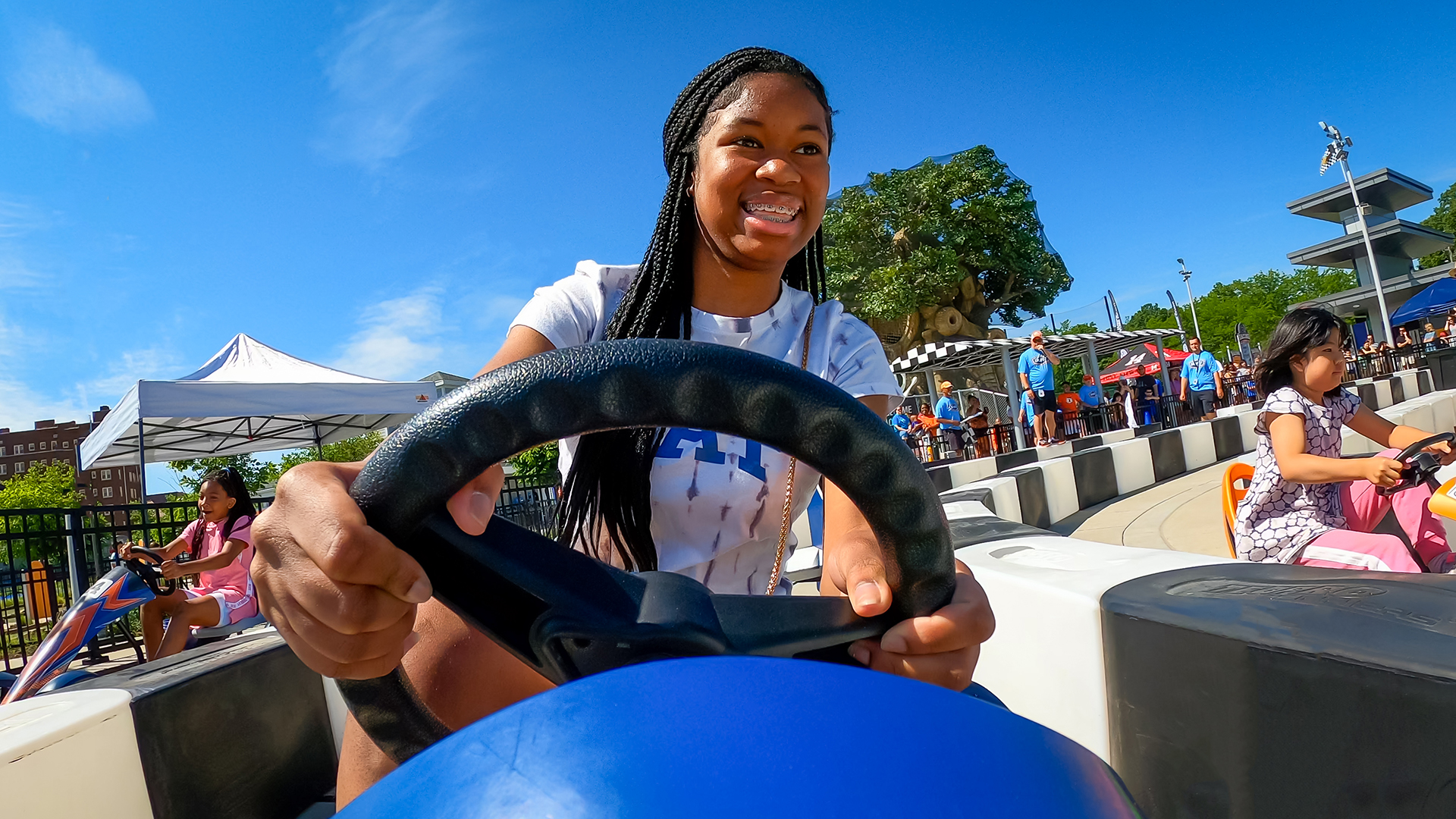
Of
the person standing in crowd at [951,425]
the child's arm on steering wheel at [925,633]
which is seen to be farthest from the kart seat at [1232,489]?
the person standing in crowd at [951,425]

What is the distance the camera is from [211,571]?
15.7 ft

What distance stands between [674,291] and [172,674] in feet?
3.43

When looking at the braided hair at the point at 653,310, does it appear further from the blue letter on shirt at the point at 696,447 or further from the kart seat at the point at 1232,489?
the kart seat at the point at 1232,489

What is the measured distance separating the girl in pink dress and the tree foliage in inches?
2339

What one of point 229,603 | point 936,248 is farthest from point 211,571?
point 936,248

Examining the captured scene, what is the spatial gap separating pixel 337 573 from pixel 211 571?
5.19 m

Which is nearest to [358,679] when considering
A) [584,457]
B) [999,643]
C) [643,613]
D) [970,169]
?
[643,613]

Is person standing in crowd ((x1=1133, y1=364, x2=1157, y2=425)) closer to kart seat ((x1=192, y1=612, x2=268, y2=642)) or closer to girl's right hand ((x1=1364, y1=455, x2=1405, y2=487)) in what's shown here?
girl's right hand ((x1=1364, y1=455, x2=1405, y2=487))

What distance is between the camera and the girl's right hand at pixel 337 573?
1.86 ft

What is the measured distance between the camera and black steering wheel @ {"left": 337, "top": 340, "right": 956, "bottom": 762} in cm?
56

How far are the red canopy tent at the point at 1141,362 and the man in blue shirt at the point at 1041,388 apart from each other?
57.9 feet

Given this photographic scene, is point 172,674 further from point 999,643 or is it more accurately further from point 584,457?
point 999,643

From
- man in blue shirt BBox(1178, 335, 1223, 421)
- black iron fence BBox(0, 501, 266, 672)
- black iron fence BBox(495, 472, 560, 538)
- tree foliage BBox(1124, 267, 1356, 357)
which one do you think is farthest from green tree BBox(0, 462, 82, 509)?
tree foliage BBox(1124, 267, 1356, 357)

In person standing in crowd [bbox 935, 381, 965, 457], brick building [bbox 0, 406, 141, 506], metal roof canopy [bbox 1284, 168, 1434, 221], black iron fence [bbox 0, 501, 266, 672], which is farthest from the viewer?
brick building [bbox 0, 406, 141, 506]
